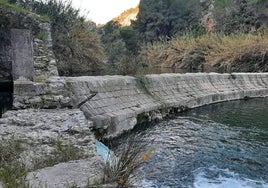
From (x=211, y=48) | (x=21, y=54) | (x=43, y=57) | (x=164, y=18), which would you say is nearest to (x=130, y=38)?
(x=164, y=18)

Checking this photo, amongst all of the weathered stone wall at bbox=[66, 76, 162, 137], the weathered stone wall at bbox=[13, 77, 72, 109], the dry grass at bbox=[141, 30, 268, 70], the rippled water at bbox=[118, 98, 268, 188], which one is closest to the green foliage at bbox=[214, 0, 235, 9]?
the dry grass at bbox=[141, 30, 268, 70]

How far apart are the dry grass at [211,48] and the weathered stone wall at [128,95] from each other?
7577 millimetres

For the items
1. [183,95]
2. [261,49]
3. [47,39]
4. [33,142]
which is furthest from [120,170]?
[261,49]

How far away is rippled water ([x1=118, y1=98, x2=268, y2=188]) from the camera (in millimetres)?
5512

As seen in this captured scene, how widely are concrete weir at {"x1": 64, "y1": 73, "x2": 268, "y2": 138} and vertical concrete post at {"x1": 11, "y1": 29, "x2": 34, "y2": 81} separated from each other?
967 mm

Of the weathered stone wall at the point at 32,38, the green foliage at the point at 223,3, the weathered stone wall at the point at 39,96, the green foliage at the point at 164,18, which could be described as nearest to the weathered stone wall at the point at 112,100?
the weathered stone wall at the point at 39,96

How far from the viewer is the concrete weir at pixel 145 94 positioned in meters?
8.23

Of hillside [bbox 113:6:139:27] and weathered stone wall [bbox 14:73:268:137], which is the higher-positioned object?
hillside [bbox 113:6:139:27]

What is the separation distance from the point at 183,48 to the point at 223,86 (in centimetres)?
1631

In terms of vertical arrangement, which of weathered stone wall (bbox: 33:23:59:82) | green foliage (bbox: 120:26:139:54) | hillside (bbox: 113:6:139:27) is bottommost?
weathered stone wall (bbox: 33:23:59:82)

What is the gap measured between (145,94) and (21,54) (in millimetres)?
4258

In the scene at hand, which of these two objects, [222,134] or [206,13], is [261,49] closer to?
[222,134]

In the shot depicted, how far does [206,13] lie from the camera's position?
49719 millimetres

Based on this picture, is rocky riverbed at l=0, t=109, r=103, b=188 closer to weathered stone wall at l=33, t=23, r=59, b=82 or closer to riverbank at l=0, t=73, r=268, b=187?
riverbank at l=0, t=73, r=268, b=187
